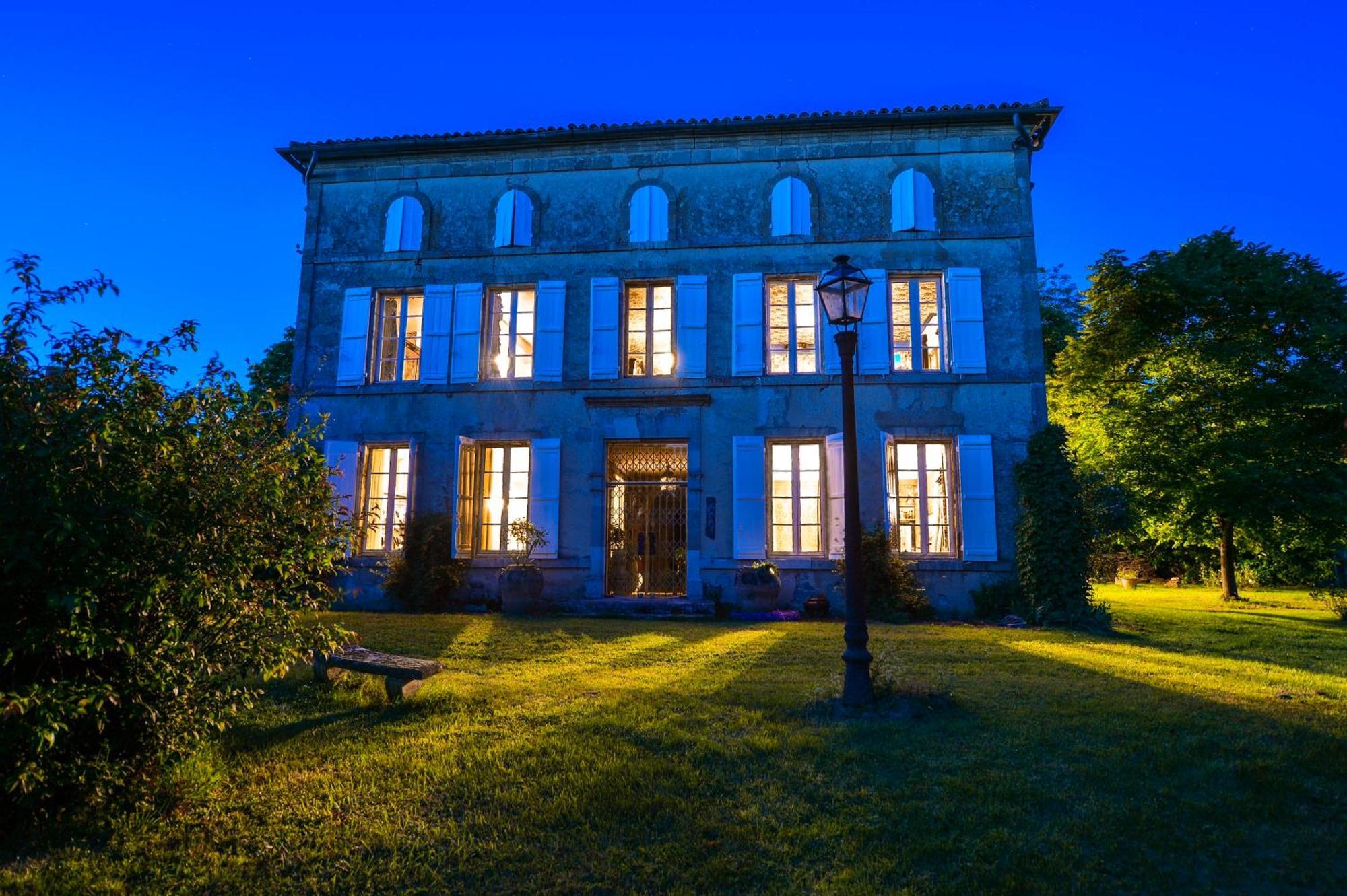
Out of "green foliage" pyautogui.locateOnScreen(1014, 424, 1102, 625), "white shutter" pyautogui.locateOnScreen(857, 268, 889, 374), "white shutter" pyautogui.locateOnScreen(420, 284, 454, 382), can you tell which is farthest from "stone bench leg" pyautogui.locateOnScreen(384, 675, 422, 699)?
"white shutter" pyautogui.locateOnScreen(857, 268, 889, 374)

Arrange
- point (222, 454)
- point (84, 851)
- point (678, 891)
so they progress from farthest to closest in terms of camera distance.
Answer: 1. point (222, 454)
2. point (84, 851)
3. point (678, 891)

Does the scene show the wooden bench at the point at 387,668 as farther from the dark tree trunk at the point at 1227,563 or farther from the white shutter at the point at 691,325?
the dark tree trunk at the point at 1227,563

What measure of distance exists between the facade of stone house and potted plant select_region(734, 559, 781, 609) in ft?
1.27

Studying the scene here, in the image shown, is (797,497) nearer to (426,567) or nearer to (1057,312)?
(426,567)

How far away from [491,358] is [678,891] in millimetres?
9805

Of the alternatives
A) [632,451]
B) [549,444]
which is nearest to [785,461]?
[632,451]

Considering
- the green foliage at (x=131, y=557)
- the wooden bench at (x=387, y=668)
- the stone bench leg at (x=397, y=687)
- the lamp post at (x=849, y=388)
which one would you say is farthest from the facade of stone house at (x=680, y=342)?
the green foliage at (x=131, y=557)

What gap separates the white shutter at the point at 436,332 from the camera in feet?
36.4

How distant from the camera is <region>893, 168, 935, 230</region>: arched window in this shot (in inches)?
421

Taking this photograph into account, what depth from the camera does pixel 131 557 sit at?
271 cm

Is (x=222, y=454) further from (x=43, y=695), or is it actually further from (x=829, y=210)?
(x=829, y=210)

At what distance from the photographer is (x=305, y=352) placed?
1146 centimetres

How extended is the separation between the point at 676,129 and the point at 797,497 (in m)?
5.88

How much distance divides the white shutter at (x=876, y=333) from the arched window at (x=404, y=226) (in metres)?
7.04
